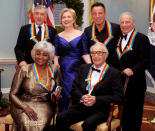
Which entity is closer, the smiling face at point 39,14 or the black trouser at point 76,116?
the black trouser at point 76,116

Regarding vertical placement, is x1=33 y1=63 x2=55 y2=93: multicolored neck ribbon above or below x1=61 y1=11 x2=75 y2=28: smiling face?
below

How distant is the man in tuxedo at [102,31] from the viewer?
3646 mm

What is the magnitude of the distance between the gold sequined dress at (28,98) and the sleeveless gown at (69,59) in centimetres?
62

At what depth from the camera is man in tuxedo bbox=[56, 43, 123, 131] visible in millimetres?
3002

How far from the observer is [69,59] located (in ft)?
12.0

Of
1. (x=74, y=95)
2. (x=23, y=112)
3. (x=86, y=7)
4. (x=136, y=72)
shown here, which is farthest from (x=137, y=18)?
(x=23, y=112)

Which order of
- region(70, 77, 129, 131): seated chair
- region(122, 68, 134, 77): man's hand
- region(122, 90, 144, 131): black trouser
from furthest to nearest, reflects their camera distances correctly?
region(122, 90, 144, 131): black trouser → region(122, 68, 134, 77): man's hand → region(70, 77, 129, 131): seated chair

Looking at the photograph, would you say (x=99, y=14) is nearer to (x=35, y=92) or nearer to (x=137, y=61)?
(x=137, y=61)

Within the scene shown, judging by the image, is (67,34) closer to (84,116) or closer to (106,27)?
(106,27)

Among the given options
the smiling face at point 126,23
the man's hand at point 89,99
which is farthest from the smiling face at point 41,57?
the smiling face at point 126,23

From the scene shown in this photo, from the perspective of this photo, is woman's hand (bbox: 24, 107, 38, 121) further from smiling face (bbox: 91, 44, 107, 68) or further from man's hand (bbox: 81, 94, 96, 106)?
smiling face (bbox: 91, 44, 107, 68)

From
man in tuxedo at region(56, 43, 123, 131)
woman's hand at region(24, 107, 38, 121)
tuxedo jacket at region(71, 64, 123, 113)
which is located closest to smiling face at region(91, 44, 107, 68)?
man in tuxedo at region(56, 43, 123, 131)

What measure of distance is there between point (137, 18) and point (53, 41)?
13.9 ft

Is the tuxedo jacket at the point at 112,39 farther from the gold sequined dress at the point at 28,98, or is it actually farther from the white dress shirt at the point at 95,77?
Answer: the gold sequined dress at the point at 28,98
